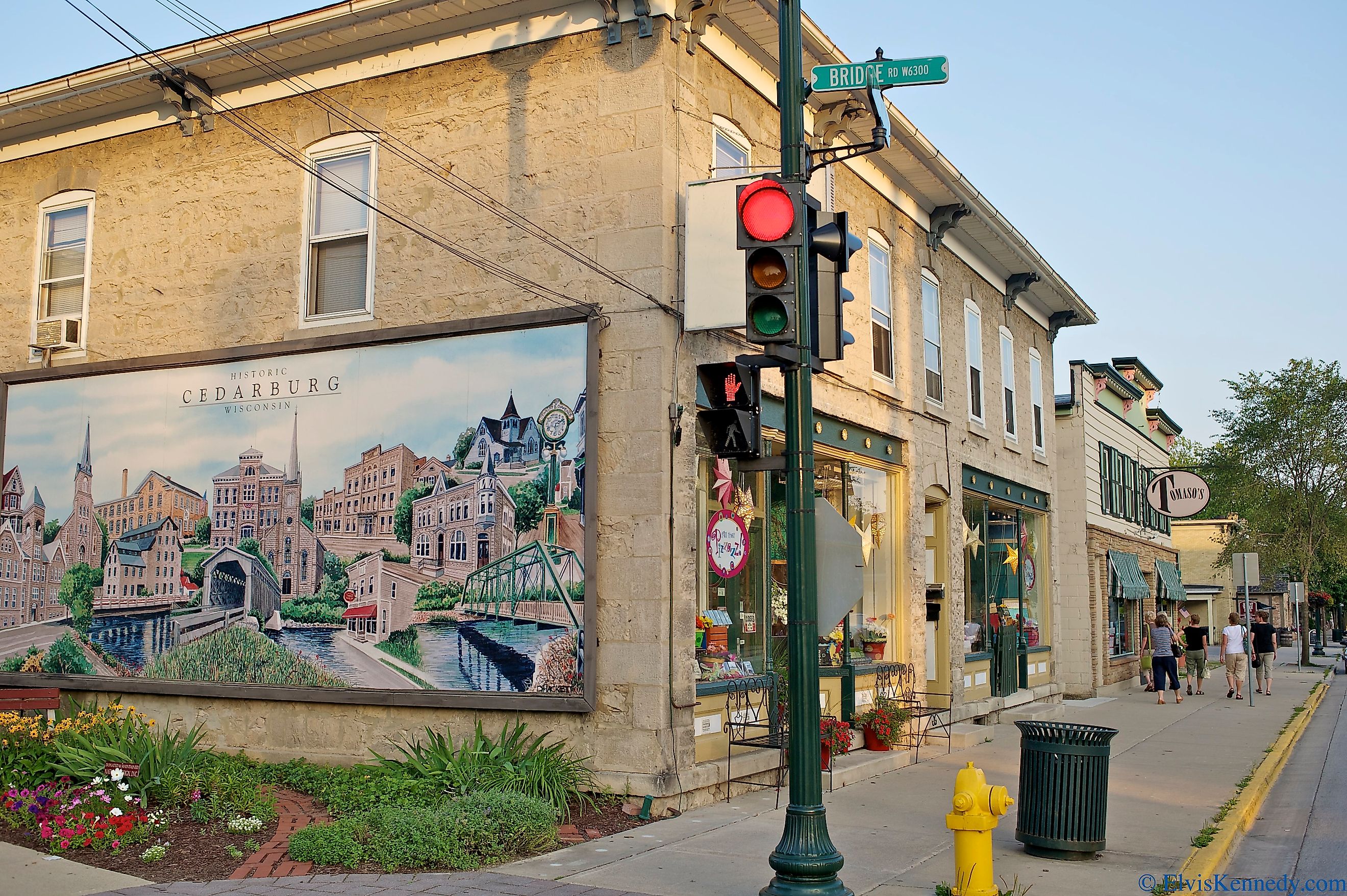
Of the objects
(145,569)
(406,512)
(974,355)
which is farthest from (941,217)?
(145,569)

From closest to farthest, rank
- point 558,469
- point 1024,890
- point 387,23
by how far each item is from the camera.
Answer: point 1024,890
point 558,469
point 387,23

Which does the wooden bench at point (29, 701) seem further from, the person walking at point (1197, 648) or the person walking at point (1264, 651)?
the person walking at point (1264, 651)

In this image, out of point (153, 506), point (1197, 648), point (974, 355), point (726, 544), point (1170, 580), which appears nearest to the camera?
point (726, 544)

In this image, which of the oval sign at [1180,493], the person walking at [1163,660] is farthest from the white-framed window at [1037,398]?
the person walking at [1163,660]

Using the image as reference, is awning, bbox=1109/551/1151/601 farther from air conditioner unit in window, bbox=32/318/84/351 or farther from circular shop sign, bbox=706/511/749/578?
air conditioner unit in window, bbox=32/318/84/351

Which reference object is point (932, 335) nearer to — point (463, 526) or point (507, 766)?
point (463, 526)

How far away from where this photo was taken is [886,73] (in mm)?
7164

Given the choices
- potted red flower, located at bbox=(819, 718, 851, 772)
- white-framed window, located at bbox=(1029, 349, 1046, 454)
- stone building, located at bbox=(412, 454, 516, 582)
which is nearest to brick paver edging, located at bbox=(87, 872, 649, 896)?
stone building, located at bbox=(412, 454, 516, 582)

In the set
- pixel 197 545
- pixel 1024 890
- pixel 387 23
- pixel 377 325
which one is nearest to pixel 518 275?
pixel 377 325

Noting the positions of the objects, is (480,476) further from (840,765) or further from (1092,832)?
(1092,832)

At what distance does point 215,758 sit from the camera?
11.0 meters

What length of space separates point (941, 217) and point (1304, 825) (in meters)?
9.62

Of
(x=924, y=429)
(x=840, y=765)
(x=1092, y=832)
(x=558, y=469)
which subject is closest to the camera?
(x=1092, y=832)

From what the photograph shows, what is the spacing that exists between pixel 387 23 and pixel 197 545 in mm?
5689
